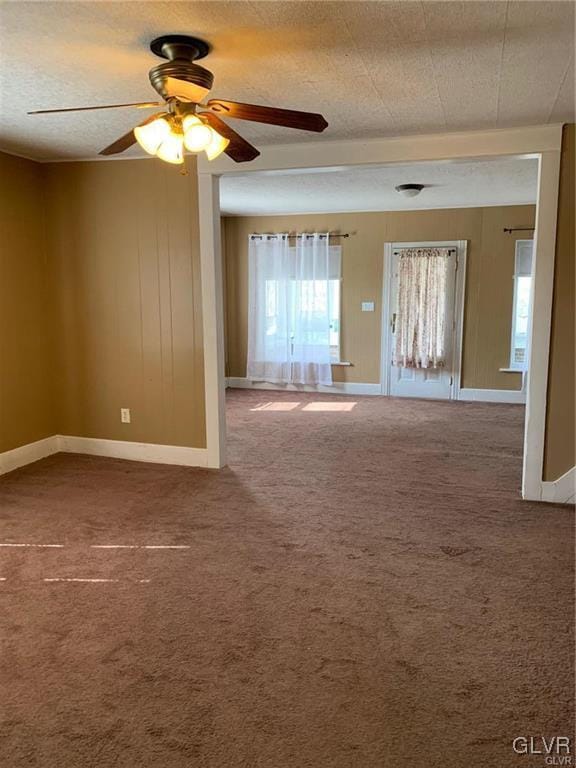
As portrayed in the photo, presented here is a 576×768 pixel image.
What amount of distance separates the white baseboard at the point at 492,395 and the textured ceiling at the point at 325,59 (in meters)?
4.15

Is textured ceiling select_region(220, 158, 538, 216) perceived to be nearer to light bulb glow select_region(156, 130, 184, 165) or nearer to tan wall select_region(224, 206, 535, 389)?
tan wall select_region(224, 206, 535, 389)

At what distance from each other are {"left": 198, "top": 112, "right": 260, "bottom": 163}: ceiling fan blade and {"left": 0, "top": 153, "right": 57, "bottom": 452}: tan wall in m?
2.42

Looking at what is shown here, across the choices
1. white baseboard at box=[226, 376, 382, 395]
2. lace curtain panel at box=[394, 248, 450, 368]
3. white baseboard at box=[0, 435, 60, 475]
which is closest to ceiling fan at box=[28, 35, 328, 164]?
white baseboard at box=[0, 435, 60, 475]

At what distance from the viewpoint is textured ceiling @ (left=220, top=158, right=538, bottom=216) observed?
459 cm

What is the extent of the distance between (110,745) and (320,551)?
4.80ft

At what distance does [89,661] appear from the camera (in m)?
2.12

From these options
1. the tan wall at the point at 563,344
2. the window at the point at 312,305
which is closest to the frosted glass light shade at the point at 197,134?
the tan wall at the point at 563,344

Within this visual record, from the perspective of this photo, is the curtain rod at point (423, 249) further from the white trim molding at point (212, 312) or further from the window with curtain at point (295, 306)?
the white trim molding at point (212, 312)

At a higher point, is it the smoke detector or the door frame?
the smoke detector

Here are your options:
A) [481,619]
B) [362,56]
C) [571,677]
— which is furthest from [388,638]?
[362,56]

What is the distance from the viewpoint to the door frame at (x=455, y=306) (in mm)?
6867

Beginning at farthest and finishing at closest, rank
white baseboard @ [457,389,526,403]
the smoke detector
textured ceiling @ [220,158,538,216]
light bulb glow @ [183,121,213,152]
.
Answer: white baseboard @ [457,389,526,403]
the smoke detector
textured ceiling @ [220,158,538,216]
light bulb glow @ [183,121,213,152]

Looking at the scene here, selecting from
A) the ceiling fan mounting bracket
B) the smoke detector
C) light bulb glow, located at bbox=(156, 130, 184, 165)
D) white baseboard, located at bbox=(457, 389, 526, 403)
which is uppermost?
the smoke detector

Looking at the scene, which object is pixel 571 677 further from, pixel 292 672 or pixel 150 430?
pixel 150 430
